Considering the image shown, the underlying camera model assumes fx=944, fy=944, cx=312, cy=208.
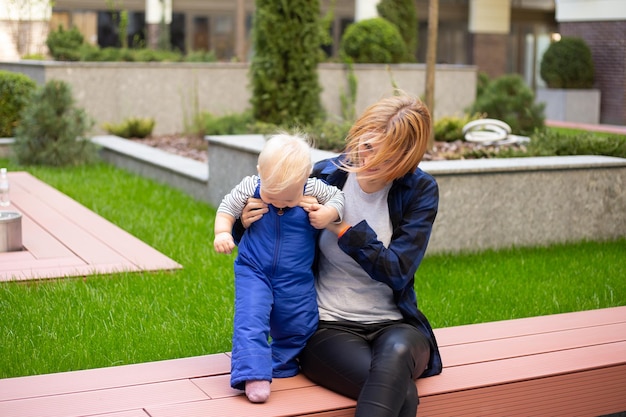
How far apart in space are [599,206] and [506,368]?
4.36 meters

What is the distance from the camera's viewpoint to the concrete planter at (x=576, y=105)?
73.7 feet

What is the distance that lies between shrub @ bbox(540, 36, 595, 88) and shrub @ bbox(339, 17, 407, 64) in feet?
19.3

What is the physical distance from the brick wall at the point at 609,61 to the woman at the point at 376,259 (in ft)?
65.5

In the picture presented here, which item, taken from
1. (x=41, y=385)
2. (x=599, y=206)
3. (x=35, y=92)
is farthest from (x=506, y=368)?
(x=35, y=92)

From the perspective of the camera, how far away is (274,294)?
347 centimetres

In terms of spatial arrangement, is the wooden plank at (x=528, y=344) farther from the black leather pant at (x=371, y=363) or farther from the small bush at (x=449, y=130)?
the small bush at (x=449, y=130)

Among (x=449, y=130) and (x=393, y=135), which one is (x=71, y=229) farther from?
(x=449, y=130)

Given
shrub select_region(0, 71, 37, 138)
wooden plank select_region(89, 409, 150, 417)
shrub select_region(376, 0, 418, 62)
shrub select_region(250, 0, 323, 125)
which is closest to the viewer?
wooden plank select_region(89, 409, 150, 417)

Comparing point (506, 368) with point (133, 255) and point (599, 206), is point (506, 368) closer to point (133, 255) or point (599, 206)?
point (133, 255)

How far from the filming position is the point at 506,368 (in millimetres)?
3744

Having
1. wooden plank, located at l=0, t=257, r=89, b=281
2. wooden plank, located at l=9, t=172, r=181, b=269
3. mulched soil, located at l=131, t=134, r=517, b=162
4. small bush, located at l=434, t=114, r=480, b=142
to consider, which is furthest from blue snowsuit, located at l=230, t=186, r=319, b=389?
small bush, located at l=434, t=114, r=480, b=142

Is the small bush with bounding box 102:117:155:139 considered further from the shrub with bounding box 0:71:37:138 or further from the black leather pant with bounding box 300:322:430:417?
the black leather pant with bounding box 300:322:430:417

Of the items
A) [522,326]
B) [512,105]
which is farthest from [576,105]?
[522,326]

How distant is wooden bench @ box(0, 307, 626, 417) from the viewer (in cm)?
323
